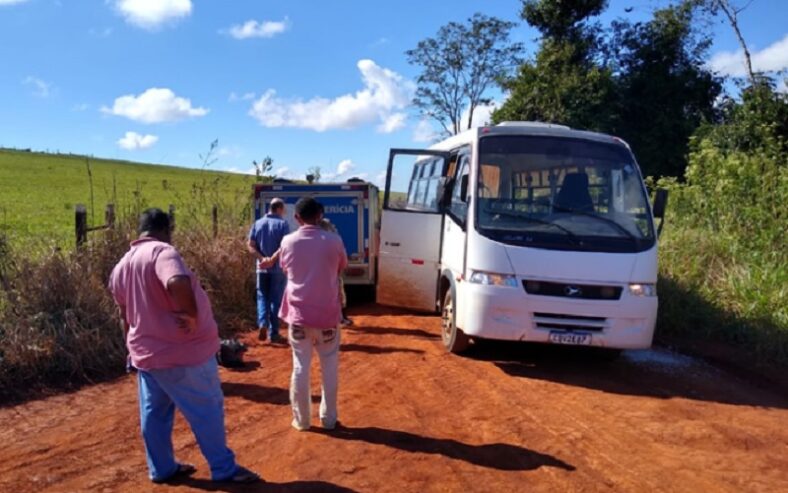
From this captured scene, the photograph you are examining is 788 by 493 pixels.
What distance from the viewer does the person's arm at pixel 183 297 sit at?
389 cm

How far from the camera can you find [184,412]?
4199mm

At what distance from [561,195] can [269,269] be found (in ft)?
12.2

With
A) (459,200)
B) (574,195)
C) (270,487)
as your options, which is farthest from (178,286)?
(574,195)

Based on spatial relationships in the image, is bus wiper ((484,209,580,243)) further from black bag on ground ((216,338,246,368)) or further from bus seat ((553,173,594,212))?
black bag on ground ((216,338,246,368))

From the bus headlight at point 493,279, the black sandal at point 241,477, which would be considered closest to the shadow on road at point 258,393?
the black sandal at point 241,477

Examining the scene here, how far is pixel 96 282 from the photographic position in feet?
25.6

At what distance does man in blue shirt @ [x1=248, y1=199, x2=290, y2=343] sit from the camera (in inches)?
329

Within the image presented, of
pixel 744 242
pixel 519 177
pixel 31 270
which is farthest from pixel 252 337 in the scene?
pixel 744 242

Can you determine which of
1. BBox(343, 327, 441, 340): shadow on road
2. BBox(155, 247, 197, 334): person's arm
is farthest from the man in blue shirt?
BBox(155, 247, 197, 334): person's arm

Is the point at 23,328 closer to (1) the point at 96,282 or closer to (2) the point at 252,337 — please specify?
(1) the point at 96,282

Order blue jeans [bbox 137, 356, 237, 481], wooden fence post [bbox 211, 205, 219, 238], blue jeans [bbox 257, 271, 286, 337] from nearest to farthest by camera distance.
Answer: blue jeans [bbox 137, 356, 237, 481] < blue jeans [bbox 257, 271, 286, 337] < wooden fence post [bbox 211, 205, 219, 238]

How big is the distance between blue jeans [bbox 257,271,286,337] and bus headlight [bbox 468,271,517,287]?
2.80 metres

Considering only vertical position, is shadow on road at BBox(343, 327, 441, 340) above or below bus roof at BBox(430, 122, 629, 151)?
below

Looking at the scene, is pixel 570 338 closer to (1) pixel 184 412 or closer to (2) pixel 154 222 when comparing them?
(1) pixel 184 412
